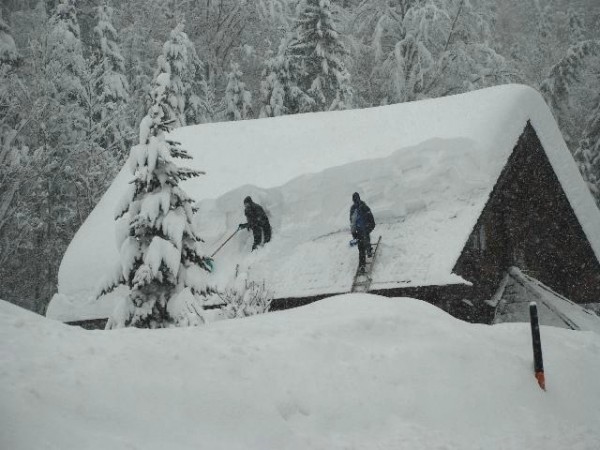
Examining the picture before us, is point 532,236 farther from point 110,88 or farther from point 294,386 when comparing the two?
point 110,88

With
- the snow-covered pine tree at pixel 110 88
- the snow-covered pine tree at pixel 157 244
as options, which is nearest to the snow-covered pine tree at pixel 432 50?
the snow-covered pine tree at pixel 110 88

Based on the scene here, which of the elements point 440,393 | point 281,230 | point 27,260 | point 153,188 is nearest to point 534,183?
point 281,230

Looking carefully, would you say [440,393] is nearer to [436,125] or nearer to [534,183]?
[436,125]

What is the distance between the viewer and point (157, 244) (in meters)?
8.95

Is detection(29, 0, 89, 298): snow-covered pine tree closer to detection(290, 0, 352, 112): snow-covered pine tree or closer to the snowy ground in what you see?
detection(290, 0, 352, 112): snow-covered pine tree

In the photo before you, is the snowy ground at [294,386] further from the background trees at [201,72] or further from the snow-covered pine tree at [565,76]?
the snow-covered pine tree at [565,76]

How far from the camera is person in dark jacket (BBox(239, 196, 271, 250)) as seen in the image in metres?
12.6

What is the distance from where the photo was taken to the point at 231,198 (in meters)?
13.6

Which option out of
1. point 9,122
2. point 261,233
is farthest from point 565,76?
point 9,122

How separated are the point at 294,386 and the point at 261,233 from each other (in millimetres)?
8057

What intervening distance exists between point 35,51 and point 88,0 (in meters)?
11.3

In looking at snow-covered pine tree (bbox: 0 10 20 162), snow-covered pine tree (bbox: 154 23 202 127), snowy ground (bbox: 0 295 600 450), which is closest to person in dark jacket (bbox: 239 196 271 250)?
snowy ground (bbox: 0 295 600 450)

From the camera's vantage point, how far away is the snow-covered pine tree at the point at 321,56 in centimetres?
2769

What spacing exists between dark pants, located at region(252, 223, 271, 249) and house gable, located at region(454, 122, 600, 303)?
4157 millimetres
